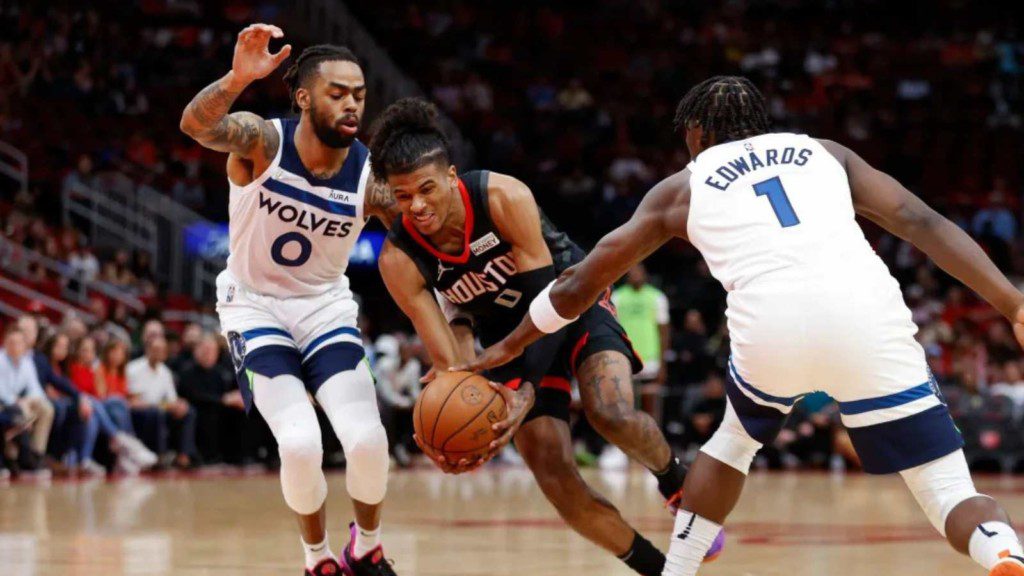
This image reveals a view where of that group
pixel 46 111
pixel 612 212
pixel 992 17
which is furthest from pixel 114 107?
pixel 992 17

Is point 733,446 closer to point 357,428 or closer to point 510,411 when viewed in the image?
point 510,411

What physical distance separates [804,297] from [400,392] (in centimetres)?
1102

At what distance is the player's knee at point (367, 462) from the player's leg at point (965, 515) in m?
2.25

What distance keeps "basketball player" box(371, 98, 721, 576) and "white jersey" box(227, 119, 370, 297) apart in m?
0.33

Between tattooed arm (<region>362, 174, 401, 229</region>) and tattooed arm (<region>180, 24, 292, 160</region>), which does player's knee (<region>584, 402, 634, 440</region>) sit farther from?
tattooed arm (<region>180, 24, 292, 160</region>)

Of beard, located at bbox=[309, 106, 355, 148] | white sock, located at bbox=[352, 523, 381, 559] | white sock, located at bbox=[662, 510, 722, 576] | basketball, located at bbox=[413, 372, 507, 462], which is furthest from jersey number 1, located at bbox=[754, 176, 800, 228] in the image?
white sock, located at bbox=[352, 523, 381, 559]

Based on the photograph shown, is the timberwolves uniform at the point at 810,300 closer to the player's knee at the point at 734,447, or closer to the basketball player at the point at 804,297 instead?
the basketball player at the point at 804,297

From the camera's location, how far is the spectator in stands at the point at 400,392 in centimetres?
1482

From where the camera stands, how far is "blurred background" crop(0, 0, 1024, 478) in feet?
46.0

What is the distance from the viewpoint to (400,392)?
15.0 metres

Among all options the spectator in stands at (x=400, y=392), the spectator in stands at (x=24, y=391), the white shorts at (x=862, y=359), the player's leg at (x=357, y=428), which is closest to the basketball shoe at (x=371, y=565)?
the player's leg at (x=357, y=428)

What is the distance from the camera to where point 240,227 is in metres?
6.00

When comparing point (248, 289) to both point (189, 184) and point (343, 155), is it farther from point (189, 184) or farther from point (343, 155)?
point (189, 184)

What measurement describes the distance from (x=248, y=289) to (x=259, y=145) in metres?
0.66
